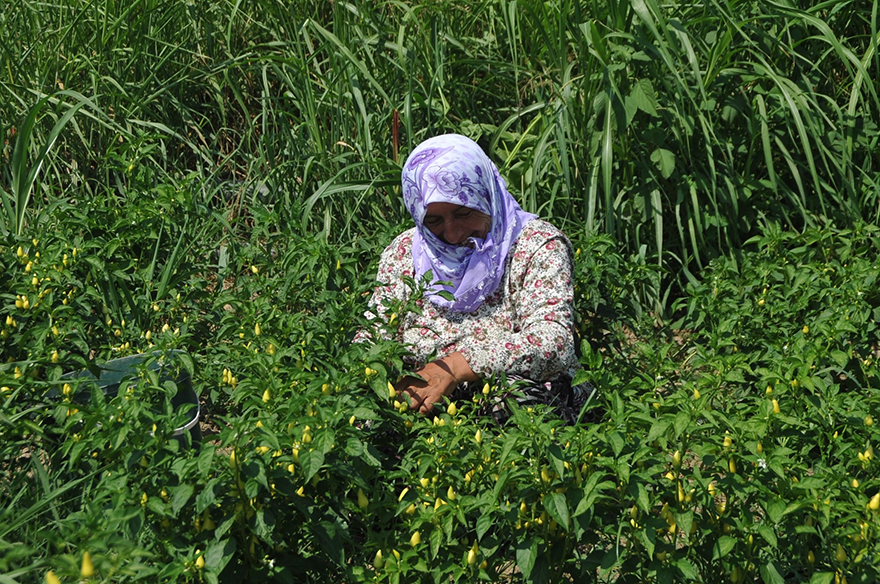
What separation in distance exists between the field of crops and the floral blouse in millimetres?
156

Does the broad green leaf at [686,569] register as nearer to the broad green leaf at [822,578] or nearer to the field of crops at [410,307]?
the field of crops at [410,307]

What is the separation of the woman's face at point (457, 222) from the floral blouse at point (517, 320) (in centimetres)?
11

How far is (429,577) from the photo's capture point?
189 centimetres

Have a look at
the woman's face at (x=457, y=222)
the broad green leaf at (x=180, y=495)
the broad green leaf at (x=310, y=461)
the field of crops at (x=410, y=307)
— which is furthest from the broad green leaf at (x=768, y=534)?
the woman's face at (x=457, y=222)

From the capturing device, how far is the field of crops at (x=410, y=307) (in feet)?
5.90

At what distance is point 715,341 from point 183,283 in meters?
1.74

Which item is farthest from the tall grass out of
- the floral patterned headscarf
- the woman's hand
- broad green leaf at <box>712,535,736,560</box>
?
broad green leaf at <box>712,535,736,560</box>

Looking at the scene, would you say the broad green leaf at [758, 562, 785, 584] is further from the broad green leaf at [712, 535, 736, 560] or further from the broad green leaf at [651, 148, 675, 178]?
the broad green leaf at [651, 148, 675, 178]

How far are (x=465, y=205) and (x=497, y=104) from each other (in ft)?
5.13

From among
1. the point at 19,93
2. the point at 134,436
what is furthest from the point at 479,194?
the point at 19,93

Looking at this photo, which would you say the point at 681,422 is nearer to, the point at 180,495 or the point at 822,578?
the point at 822,578

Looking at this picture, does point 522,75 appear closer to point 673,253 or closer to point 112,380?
point 673,253

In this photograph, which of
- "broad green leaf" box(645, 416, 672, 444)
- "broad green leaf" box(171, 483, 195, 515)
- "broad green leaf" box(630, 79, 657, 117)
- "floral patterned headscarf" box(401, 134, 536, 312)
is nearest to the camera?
"broad green leaf" box(171, 483, 195, 515)

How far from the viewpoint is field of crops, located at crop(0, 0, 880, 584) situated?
1797 mm
